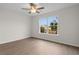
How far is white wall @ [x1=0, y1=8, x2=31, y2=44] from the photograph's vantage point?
173 cm

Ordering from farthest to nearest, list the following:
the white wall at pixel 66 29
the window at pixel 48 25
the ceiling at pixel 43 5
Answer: the white wall at pixel 66 29, the window at pixel 48 25, the ceiling at pixel 43 5

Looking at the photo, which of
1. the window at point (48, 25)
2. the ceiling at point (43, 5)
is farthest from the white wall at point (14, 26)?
the window at point (48, 25)

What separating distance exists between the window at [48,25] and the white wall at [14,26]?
0.88 ft

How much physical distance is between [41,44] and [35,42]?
15cm

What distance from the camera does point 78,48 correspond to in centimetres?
200

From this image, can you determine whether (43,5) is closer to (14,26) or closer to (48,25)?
(48,25)

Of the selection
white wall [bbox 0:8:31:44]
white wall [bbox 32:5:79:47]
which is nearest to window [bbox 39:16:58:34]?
white wall [bbox 32:5:79:47]

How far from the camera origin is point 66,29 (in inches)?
79.5

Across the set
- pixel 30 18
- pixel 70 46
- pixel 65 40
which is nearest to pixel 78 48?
pixel 70 46

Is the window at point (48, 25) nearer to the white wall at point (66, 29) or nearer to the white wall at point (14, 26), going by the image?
the white wall at point (66, 29)

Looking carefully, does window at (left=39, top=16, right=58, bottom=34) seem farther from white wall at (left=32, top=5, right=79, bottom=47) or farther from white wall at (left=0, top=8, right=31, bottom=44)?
white wall at (left=0, top=8, right=31, bottom=44)

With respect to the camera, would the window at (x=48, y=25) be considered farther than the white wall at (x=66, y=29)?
No

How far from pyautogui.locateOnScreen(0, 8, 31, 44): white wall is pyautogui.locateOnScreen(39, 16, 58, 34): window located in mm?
267

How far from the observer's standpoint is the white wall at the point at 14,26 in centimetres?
173
